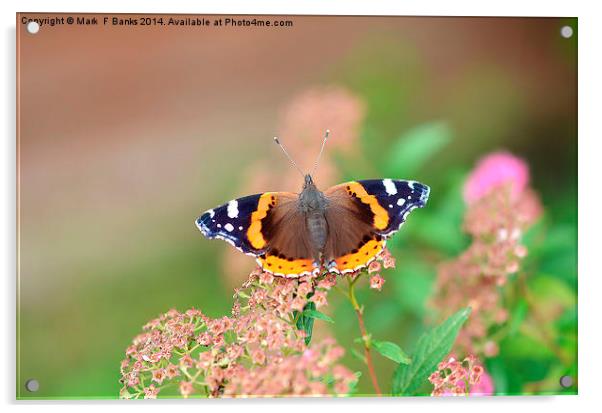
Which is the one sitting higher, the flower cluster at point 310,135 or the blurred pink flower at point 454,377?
the flower cluster at point 310,135

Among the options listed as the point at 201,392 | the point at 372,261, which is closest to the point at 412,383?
the point at 372,261

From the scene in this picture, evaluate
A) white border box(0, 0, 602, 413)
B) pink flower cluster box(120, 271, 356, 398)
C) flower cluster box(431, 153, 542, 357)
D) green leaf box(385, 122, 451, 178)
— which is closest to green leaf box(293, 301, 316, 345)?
pink flower cluster box(120, 271, 356, 398)

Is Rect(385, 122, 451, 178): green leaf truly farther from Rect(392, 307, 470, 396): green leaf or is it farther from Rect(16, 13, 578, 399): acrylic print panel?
Rect(392, 307, 470, 396): green leaf
